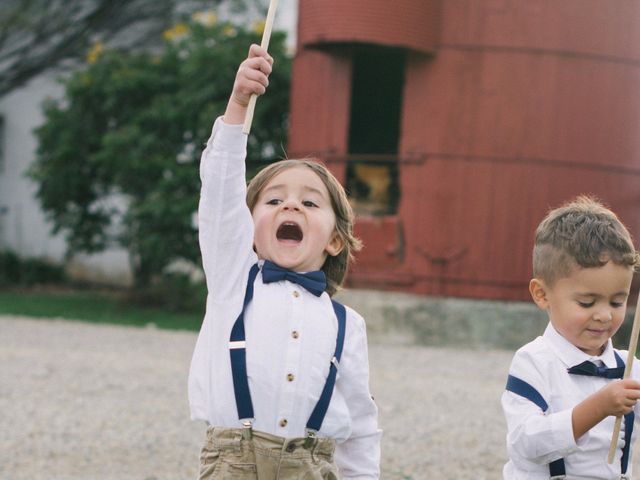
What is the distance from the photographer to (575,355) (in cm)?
254

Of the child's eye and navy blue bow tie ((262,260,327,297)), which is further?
navy blue bow tie ((262,260,327,297))

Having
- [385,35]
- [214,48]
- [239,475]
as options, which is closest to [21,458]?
[239,475]

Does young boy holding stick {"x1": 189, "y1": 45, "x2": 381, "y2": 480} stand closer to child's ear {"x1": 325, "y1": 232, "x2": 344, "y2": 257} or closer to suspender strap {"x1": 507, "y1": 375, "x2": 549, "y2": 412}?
child's ear {"x1": 325, "y1": 232, "x2": 344, "y2": 257}

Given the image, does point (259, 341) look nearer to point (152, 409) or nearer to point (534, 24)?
point (152, 409)

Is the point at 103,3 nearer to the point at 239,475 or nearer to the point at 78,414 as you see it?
the point at 78,414

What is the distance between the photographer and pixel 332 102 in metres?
10.9

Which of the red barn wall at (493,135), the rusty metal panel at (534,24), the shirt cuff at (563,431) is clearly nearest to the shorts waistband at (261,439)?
the shirt cuff at (563,431)

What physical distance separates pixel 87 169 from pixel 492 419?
1019cm

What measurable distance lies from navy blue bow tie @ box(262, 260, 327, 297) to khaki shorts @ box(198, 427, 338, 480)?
406mm

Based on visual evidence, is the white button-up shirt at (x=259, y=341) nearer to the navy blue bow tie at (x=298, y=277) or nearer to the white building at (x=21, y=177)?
the navy blue bow tie at (x=298, y=277)

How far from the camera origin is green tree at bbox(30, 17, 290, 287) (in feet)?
42.4

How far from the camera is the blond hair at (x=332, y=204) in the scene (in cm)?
280

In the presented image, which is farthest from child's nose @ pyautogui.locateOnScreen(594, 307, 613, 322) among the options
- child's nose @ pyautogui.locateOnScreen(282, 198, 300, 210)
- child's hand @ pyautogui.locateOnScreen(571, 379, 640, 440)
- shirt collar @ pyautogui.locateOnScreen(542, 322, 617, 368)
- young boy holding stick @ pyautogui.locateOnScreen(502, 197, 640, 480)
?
child's nose @ pyautogui.locateOnScreen(282, 198, 300, 210)

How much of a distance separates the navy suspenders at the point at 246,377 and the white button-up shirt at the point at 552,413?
1.48 ft
